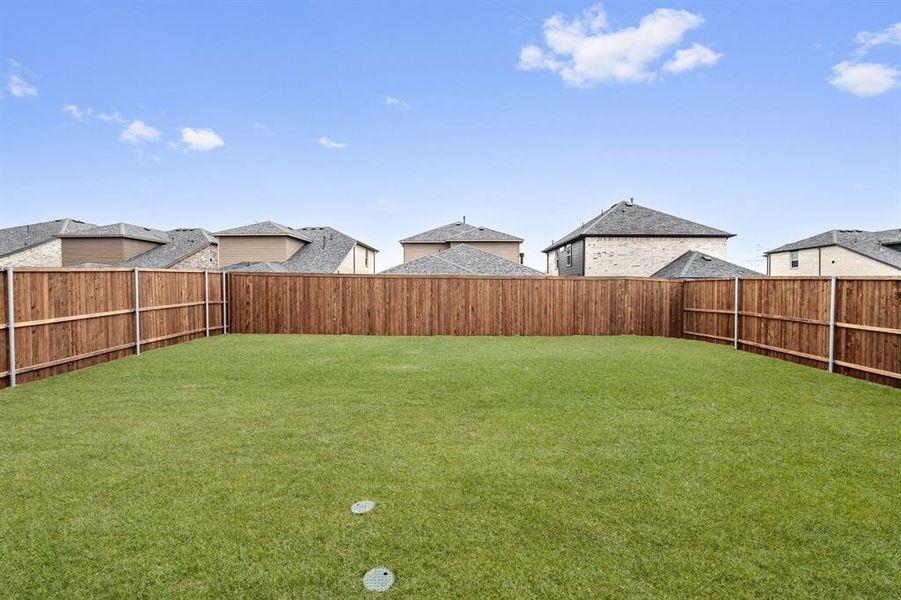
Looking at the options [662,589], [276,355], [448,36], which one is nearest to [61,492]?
[662,589]

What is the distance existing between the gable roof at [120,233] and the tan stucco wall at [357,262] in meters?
14.0

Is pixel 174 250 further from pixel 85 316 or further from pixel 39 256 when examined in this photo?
pixel 85 316

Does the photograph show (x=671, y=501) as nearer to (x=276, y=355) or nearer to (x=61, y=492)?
(x=61, y=492)

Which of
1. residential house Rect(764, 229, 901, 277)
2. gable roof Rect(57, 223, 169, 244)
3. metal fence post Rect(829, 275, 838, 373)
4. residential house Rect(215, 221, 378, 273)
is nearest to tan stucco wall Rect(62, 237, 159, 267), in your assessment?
gable roof Rect(57, 223, 169, 244)

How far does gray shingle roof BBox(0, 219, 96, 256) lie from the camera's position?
34.5m

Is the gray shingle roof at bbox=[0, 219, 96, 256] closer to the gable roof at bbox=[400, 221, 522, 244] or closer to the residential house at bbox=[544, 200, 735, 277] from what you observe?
the gable roof at bbox=[400, 221, 522, 244]

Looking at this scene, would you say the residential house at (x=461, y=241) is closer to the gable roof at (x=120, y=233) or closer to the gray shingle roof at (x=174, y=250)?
the gray shingle roof at (x=174, y=250)

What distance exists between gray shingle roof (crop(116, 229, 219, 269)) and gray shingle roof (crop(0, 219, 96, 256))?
201 inches

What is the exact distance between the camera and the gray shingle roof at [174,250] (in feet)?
108

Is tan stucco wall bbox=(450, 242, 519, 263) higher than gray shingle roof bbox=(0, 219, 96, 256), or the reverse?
gray shingle roof bbox=(0, 219, 96, 256)

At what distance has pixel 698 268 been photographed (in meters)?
26.8

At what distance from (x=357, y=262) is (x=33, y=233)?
2417 cm

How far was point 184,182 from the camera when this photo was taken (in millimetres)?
25531

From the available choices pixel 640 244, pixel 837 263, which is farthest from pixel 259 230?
pixel 837 263
